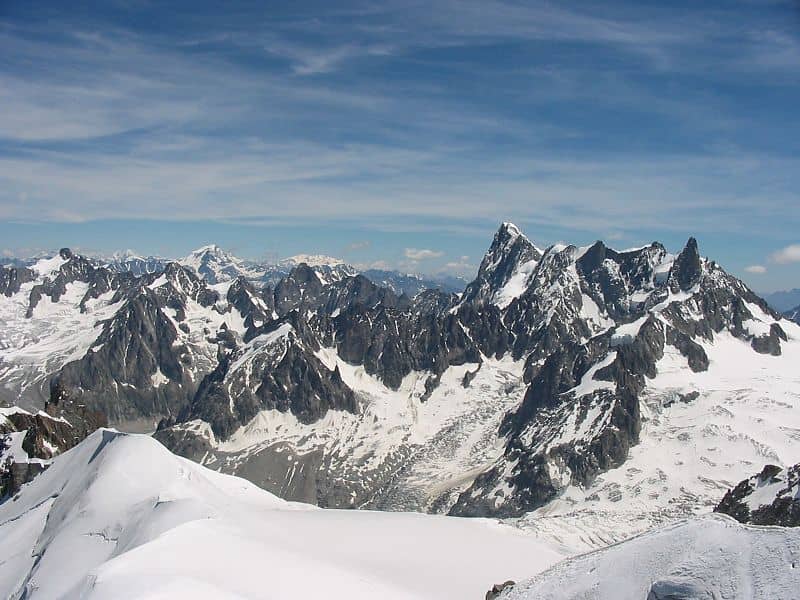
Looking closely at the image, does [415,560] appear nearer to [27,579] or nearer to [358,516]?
[358,516]

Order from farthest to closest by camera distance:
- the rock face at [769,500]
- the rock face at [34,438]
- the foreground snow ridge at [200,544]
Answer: the rock face at [34,438] < the rock face at [769,500] < the foreground snow ridge at [200,544]

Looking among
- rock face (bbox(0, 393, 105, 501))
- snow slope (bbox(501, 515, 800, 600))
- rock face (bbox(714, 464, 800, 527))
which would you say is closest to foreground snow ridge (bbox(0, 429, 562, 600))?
rock face (bbox(0, 393, 105, 501))

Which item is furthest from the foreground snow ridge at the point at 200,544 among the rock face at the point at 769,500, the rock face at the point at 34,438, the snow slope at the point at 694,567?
the rock face at the point at 769,500

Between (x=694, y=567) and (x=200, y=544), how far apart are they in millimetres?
39336

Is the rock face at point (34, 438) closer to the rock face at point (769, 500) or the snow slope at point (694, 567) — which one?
the snow slope at point (694, 567)

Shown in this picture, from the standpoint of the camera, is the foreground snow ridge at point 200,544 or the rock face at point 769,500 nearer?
the foreground snow ridge at point 200,544

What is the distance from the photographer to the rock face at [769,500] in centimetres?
7813

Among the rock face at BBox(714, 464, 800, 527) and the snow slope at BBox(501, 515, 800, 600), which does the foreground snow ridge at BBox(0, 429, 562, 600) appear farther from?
the rock face at BBox(714, 464, 800, 527)

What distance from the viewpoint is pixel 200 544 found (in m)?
50.9

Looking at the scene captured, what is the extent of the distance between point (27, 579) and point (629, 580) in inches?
2158

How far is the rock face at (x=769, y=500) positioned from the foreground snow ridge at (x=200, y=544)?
98.7 feet

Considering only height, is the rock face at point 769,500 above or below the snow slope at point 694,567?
below

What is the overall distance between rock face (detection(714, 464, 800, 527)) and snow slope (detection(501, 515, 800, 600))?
50.1 m

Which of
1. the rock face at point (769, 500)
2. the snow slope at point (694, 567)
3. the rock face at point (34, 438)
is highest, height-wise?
the snow slope at point (694, 567)
